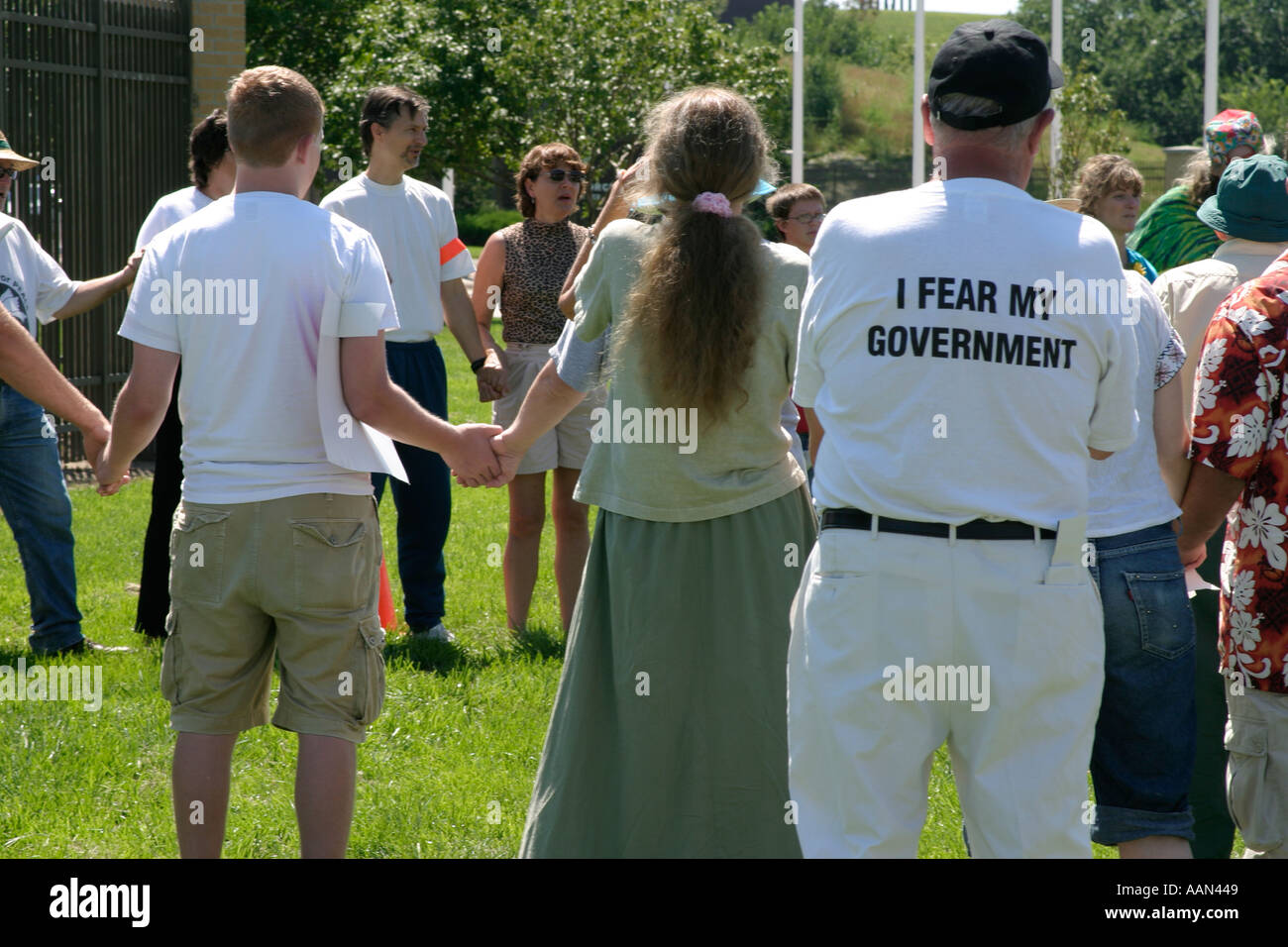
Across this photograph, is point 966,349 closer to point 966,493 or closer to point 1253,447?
point 966,493

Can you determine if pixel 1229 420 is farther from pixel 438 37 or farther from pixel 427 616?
pixel 438 37

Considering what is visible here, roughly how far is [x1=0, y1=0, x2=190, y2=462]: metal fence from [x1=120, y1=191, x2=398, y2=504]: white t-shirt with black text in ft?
23.7

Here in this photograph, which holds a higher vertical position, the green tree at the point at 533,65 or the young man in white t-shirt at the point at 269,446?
the green tree at the point at 533,65

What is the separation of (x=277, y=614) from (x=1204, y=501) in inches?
89.9

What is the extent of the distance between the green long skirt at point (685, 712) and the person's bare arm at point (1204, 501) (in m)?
0.97

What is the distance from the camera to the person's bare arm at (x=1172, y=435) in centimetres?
341

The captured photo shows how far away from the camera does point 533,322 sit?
257 inches

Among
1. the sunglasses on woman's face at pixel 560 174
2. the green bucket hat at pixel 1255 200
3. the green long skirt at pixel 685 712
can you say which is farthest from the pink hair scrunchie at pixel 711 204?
the sunglasses on woman's face at pixel 560 174

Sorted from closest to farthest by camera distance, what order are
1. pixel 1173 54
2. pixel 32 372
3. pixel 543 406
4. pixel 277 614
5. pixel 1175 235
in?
pixel 277 614 < pixel 543 406 < pixel 32 372 < pixel 1175 235 < pixel 1173 54

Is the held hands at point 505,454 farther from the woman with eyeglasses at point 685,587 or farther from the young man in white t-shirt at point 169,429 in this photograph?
the young man in white t-shirt at point 169,429

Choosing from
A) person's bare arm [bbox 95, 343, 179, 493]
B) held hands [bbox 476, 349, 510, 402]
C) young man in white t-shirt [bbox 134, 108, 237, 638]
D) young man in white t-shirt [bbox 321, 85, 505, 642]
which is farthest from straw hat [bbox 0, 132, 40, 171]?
person's bare arm [bbox 95, 343, 179, 493]

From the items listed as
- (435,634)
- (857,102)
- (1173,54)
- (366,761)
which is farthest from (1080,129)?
(1173,54)
